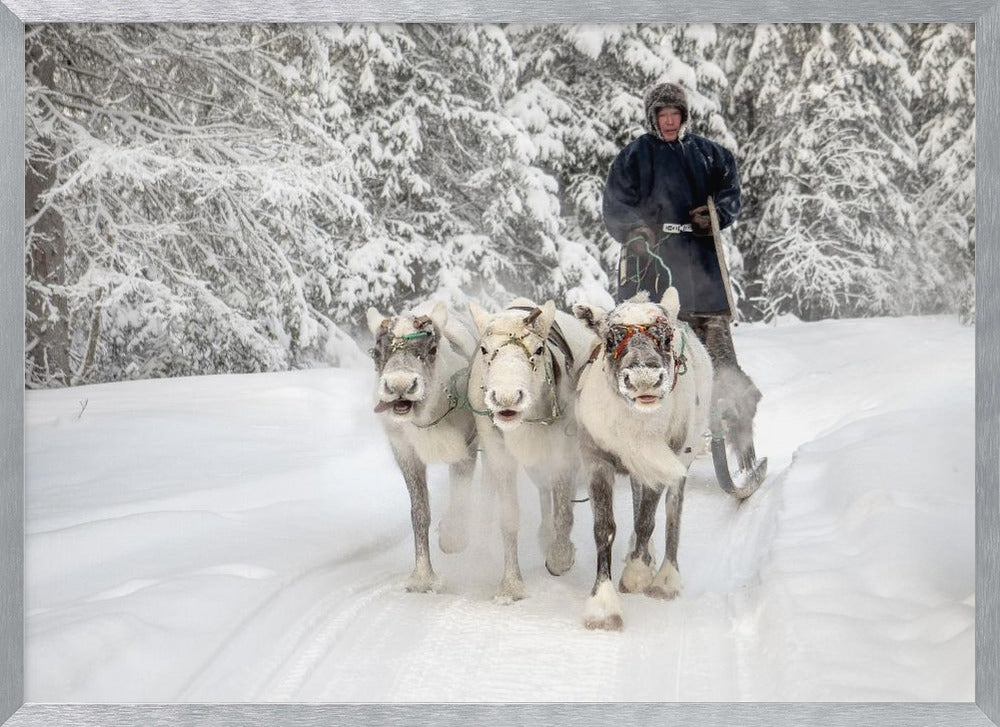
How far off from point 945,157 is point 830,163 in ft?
1.17

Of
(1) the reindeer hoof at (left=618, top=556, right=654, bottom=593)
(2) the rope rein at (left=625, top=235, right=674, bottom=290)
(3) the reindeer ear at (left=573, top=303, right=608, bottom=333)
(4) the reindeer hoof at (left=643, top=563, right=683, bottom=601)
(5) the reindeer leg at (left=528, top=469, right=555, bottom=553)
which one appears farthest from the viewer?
(5) the reindeer leg at (left=528, top=469, right=555, bottom=553)

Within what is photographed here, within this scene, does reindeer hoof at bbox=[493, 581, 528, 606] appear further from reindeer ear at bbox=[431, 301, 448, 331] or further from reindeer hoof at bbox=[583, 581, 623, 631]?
reindeer ear at bbox=[431, 301, 448, 331]

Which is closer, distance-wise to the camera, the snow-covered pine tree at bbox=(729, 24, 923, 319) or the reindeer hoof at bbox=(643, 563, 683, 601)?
the snow-covered pine tree at bbox=(729, 24, 923, 319)

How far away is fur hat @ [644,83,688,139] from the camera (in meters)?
3.40

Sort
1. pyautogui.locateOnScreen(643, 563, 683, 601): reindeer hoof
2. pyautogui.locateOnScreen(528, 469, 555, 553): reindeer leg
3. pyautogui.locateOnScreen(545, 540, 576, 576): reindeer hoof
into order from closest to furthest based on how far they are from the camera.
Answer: pyautogui.locateOnScreen(643, 563, 683, 601): reindeer hoof, pyautogui.locateOnScreen(545, 540, 576, 576): reindeer hoof, pyautogui.locateOnScreen(528, 469, 555, 553): reindeer leg

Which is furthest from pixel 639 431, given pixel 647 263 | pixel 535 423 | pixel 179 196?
pixel 179 196

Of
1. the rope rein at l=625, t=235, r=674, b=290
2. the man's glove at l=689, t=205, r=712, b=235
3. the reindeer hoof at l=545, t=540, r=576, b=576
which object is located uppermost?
the man's glove at l=689, t=205, r=712, b=235

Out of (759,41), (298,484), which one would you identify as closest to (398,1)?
(759,41)

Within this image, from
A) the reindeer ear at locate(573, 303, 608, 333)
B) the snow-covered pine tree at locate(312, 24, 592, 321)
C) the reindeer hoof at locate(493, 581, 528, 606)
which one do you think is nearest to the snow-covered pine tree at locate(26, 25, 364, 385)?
the snow-covered pine tree at locate(312, 24, 592, 321)

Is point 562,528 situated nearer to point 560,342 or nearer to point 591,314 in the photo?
point 560,342

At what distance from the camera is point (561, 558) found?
4164 mm

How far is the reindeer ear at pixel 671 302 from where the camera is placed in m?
3.73

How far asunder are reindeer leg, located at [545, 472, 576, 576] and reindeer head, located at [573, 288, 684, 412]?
755mm

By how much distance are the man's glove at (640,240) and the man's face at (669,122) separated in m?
0.38
